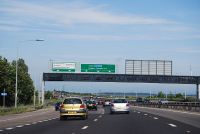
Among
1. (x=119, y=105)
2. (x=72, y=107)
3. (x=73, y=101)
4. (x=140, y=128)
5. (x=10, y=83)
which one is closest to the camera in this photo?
(x=140, y=128)

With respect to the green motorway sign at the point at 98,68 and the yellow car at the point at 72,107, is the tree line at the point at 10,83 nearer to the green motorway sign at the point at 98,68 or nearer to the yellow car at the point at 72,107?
the green motorway sign at the point at 98,68

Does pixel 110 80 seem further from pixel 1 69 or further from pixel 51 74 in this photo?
pixel 1 69

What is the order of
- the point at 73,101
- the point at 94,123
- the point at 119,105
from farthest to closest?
the point at 119,105
the point at 73,101
the point at 94,123

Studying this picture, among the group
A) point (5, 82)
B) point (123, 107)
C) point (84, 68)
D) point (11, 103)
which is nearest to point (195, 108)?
point (123, 107)

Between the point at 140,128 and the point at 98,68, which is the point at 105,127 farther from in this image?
the point at 98,68

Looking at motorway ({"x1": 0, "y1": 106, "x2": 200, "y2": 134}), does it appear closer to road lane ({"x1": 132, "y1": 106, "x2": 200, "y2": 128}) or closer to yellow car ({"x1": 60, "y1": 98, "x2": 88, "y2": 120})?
road lane ({"x1": 132, "y1": 106, "x2": 200, "y2": 128})

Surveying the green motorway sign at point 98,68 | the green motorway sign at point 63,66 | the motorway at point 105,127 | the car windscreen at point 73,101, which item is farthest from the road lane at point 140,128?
the green motorway sign at point 63,66

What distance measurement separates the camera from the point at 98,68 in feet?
289

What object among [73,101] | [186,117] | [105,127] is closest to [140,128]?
[105,127]

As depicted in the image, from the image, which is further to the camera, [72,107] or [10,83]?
[10,83]

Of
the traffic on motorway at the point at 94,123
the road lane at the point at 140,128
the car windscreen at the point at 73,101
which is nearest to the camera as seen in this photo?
Answer: the road lane at the point at 140,128

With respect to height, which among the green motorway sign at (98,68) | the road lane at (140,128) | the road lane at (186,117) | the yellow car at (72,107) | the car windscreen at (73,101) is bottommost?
the road lane at (186,117)

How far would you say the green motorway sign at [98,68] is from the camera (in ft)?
289

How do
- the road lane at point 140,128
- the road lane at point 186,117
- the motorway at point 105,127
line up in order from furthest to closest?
the road lane at point 186,117
the motorway at point 105,127
the road lane at point 140,128
